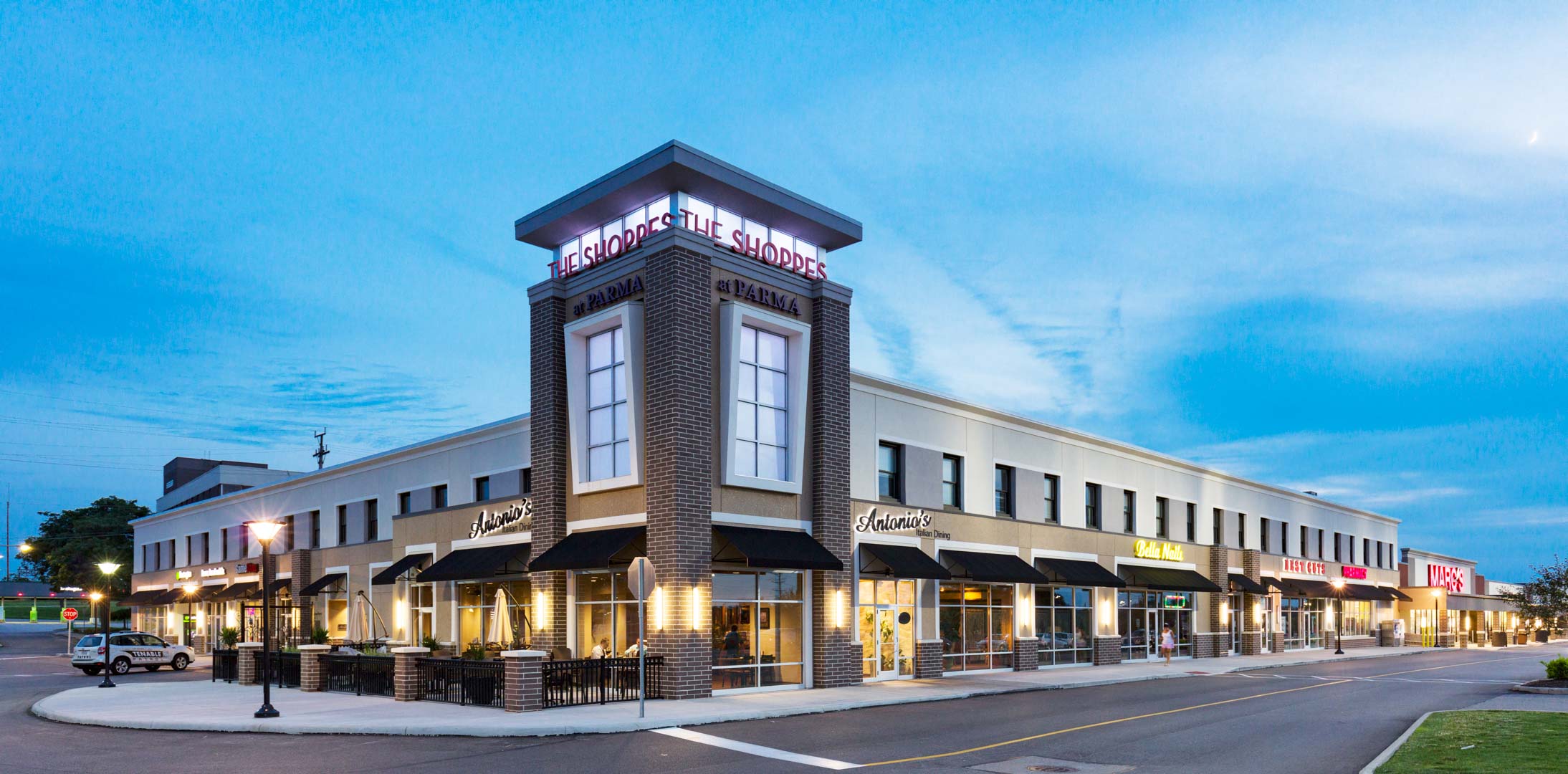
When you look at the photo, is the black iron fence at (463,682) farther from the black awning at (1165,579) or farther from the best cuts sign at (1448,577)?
the best cuts sign at (1448,577)

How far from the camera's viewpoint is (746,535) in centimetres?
2630

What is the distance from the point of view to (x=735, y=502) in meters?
26.7

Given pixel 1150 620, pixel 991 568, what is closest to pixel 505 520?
pixel 991 568

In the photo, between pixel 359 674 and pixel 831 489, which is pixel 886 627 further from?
pixel 359 674

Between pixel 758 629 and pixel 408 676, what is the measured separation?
8026mm

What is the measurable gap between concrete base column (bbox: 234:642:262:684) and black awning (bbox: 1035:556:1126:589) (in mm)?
24373

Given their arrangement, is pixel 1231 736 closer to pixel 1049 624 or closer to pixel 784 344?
pixel 784 344

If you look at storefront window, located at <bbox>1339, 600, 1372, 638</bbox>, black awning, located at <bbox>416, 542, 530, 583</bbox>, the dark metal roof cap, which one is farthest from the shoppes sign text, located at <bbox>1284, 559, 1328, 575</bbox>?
black awning, located at <bbox>416, 542, 530, 583</bbox>

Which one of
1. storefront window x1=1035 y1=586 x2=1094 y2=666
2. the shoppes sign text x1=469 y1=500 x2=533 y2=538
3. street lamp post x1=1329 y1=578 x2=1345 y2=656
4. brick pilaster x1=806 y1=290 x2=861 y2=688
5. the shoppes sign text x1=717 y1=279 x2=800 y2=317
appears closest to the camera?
the shoppes sign text x1=717 y1=279 x2=800 y2=317

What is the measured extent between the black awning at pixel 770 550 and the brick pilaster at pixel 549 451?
16.2 ft

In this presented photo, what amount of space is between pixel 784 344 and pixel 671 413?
4.75 meters

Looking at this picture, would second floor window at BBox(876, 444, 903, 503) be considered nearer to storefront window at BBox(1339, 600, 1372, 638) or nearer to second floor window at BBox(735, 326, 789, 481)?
second floor window at BBox(735, 326, 789, 481)

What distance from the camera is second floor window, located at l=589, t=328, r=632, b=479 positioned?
27.2 meters

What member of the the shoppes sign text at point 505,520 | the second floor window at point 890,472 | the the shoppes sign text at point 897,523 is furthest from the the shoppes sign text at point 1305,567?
the the shoppes sign text at point 505,520
